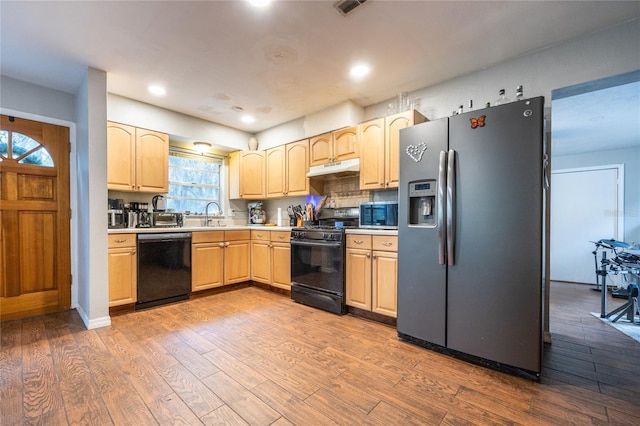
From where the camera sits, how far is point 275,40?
225cm

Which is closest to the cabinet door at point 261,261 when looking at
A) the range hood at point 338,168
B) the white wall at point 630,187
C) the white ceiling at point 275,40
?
the range hood at point 338,168

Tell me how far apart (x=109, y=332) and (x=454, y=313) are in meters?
2.99

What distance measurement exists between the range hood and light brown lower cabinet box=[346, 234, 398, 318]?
844 mm

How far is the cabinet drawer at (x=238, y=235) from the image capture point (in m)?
3.85

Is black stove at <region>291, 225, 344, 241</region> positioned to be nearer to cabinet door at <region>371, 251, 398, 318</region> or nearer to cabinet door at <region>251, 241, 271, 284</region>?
cabinet door at <region>371, 251, 398, 318</region>

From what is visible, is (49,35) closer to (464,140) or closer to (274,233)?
(274,233)

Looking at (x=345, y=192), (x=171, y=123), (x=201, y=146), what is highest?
(x=171, y=123)

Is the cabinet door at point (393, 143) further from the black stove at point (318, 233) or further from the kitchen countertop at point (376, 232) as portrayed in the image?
the black stove at point (318, 233)

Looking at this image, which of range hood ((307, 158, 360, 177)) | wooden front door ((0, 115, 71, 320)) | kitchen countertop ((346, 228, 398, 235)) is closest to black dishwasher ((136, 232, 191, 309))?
wooden front door ((0, 115, 71, 320))

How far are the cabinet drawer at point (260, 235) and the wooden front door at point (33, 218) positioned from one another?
7.03 ft

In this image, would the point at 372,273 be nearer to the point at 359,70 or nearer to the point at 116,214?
the point at 359,70

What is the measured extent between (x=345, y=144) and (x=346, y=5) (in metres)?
1.67

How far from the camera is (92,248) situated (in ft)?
8.70

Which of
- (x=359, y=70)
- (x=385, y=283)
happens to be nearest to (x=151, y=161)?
(x=359, y=70)
